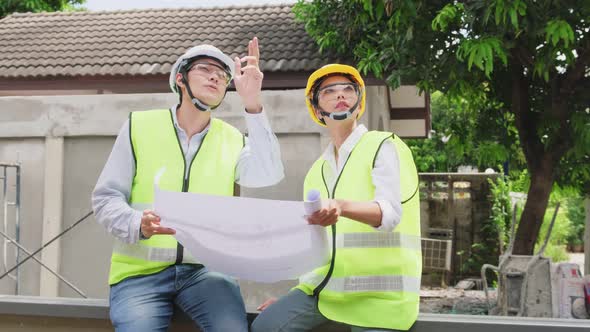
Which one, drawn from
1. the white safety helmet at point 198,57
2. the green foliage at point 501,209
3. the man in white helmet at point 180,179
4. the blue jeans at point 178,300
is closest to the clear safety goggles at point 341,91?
the man in white helmet at point 180,179

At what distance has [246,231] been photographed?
6.93 feet

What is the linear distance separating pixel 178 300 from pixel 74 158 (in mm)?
6281

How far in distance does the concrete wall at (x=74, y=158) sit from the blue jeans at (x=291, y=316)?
17.5 feet

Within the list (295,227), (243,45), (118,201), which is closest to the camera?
(295,227)

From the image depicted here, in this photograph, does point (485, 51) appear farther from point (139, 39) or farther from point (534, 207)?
point (139, 39)

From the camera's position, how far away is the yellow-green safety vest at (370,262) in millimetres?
2195

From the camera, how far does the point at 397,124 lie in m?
14.2

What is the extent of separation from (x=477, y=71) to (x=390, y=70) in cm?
104

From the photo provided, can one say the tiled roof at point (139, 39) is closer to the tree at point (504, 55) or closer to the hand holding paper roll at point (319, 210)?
the tree at point (504, 55)

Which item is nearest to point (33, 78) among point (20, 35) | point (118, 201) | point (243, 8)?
point (20, 35)

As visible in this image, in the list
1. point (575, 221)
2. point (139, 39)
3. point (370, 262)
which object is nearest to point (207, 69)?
point (370, 262)

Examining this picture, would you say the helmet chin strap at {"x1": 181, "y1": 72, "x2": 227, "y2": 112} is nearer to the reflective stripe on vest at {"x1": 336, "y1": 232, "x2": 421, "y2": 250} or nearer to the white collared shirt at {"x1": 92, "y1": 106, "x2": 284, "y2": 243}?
the white collared shirt at {"x1": 92, "y1": 106, "x2": 284, "y2": 243}

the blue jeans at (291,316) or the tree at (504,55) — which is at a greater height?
the tree at (504,55)

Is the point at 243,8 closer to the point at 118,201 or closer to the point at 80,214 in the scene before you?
the point at 80,214
